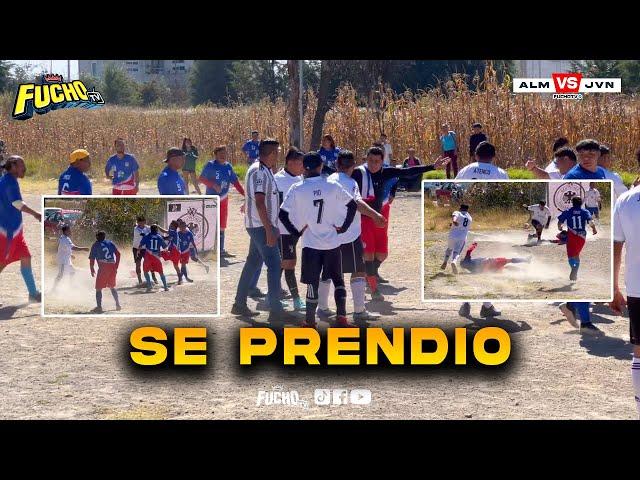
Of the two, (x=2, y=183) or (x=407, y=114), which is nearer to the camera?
(x=2, y=183)

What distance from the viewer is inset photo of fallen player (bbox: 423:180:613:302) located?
7.08 m

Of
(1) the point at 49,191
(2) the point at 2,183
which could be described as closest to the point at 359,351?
(2) the point at 2,183

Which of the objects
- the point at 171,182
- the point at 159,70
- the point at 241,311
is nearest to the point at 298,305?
the point at 241,311

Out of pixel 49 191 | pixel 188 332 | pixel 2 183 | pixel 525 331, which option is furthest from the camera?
pixel 49 191

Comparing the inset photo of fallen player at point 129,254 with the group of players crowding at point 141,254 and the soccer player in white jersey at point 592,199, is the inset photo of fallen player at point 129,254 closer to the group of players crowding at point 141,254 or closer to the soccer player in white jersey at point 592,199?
the group of players crowding at point 141,254

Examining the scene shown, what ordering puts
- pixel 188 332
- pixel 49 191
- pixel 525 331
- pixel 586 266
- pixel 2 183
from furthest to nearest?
pixel 49 191, pixel 2 183, pixel 525 331, pixel 188 332, pixel 586 266

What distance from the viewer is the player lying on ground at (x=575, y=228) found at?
707 cm

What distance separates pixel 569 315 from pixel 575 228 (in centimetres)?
206

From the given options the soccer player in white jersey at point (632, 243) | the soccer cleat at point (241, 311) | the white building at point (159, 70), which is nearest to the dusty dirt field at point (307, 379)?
the soccer cleat at point (241, 311)

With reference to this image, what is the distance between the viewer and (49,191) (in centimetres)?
2336

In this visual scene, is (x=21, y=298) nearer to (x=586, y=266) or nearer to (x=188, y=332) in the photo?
(x=188, y=332)

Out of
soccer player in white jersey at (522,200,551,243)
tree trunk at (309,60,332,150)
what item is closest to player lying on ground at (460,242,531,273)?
soccer player in white jersey at (522,200,551,243)

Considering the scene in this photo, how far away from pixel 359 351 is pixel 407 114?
59.6 ft

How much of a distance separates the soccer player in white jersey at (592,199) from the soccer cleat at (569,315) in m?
2.07
